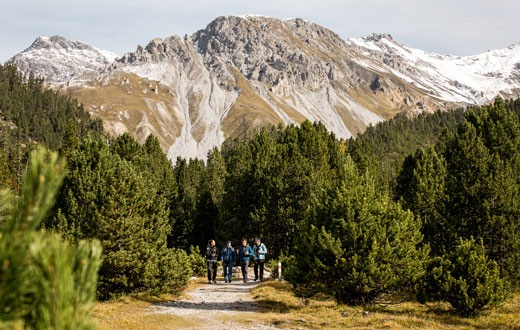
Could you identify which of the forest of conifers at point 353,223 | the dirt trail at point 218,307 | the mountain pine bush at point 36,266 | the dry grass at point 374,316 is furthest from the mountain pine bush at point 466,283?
the mountain pine bush at point 36,266

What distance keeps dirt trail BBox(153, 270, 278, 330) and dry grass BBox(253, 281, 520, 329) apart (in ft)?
3.16

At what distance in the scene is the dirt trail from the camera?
16.4m

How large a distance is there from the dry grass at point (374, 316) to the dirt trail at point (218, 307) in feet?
3.16

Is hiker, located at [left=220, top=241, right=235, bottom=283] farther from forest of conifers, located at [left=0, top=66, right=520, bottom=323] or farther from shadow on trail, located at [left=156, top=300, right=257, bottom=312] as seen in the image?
shadow on trail, located at [left=156, top=300, right=257, bottom=312]

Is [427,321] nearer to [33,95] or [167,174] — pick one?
[167,174]

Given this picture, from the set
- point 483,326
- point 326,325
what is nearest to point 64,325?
point 326,325

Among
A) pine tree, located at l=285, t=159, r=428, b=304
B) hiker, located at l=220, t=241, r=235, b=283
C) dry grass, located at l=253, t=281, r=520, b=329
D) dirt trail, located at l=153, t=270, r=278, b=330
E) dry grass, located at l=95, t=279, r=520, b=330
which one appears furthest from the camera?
hiker, located at l=220, t=241, r=235, b=283

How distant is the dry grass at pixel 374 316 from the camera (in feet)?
53.1

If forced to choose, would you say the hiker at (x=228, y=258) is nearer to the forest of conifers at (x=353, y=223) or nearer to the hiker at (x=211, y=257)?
the hiker at (x=211, y=257)

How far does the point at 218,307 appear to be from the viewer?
67.1 feet

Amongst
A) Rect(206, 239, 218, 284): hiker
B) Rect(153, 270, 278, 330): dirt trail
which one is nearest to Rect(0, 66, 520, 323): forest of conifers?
Rect(153, 270, 278, 330): dirt trail

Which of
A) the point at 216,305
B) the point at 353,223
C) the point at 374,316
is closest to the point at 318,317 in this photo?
the point at 374,316

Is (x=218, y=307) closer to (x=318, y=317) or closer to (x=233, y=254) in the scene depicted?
(x=318, y=317)

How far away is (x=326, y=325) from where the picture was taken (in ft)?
52.8
